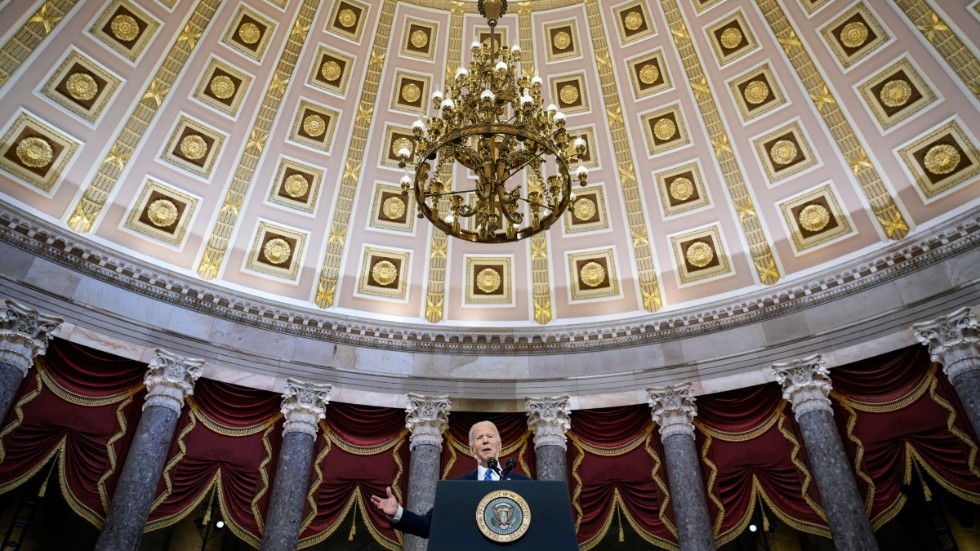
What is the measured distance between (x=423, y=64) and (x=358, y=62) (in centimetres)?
150

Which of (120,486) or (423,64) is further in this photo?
(423,64)

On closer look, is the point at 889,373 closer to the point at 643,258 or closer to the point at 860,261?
the point at 860,261

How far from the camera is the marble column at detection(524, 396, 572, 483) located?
1350 cm

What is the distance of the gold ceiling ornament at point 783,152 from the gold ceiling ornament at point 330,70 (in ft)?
32.3

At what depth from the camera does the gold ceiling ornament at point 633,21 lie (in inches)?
630

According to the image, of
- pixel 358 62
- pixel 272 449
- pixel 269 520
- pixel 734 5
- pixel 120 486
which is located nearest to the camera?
pixel 120 486

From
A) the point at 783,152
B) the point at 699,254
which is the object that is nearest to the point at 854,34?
the point at 783,152

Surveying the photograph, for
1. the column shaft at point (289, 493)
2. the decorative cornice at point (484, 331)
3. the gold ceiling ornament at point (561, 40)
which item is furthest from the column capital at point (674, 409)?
the gold ceiling ornament at point (561, 40)

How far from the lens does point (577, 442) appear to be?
1427 centimetres

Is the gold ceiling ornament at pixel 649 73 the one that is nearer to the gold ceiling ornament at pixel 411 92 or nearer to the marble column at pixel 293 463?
the gold ceiling ornament at pixel 411 92

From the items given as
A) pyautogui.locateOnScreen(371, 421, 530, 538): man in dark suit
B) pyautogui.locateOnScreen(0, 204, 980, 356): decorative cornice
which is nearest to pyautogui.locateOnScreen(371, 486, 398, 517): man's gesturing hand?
pyautogui.locateOnScreen(371, 421, 530, 538): man in dark suit

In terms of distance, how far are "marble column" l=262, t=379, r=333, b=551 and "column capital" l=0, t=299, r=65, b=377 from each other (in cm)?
413

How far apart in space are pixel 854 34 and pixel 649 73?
13.7 ft

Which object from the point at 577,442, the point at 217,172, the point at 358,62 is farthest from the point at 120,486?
the point at 358,62
